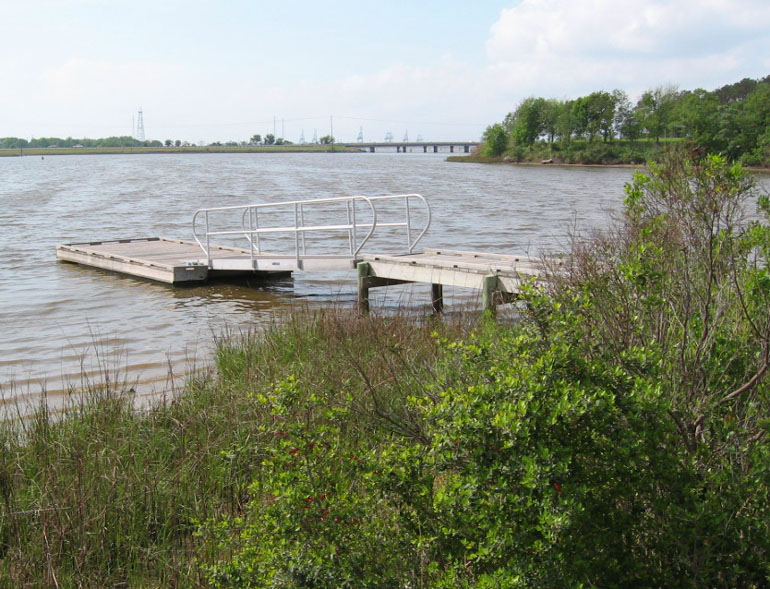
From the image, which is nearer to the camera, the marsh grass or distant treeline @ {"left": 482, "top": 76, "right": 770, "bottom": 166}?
the marsh grass

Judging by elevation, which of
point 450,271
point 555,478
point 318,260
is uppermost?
point 555,478

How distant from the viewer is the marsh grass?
3707mm

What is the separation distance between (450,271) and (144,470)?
633 centimetres

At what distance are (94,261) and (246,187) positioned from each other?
28.5m

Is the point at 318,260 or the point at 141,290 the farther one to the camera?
the point at 141,290

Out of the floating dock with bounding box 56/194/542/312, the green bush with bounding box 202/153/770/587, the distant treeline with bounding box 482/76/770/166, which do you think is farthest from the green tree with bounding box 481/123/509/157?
the green bush with bounding box 202/153/770/587

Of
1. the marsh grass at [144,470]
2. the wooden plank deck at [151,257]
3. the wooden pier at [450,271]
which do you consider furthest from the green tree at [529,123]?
the marsh grass at [144,470]

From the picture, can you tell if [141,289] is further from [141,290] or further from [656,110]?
[656,110]

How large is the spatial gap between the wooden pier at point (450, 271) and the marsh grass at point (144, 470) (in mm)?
3047

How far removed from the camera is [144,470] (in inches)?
175

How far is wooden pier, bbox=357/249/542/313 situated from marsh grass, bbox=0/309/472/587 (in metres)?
3.05

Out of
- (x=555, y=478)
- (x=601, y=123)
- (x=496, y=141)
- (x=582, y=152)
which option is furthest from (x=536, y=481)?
(x=496, y=141)

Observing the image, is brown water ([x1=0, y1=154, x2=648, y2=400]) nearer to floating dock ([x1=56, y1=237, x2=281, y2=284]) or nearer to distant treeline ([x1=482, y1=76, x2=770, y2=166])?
floating dock ([x1=56, y1=237, x2=281, y2=284])

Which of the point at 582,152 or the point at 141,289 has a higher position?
the point at 582,152
